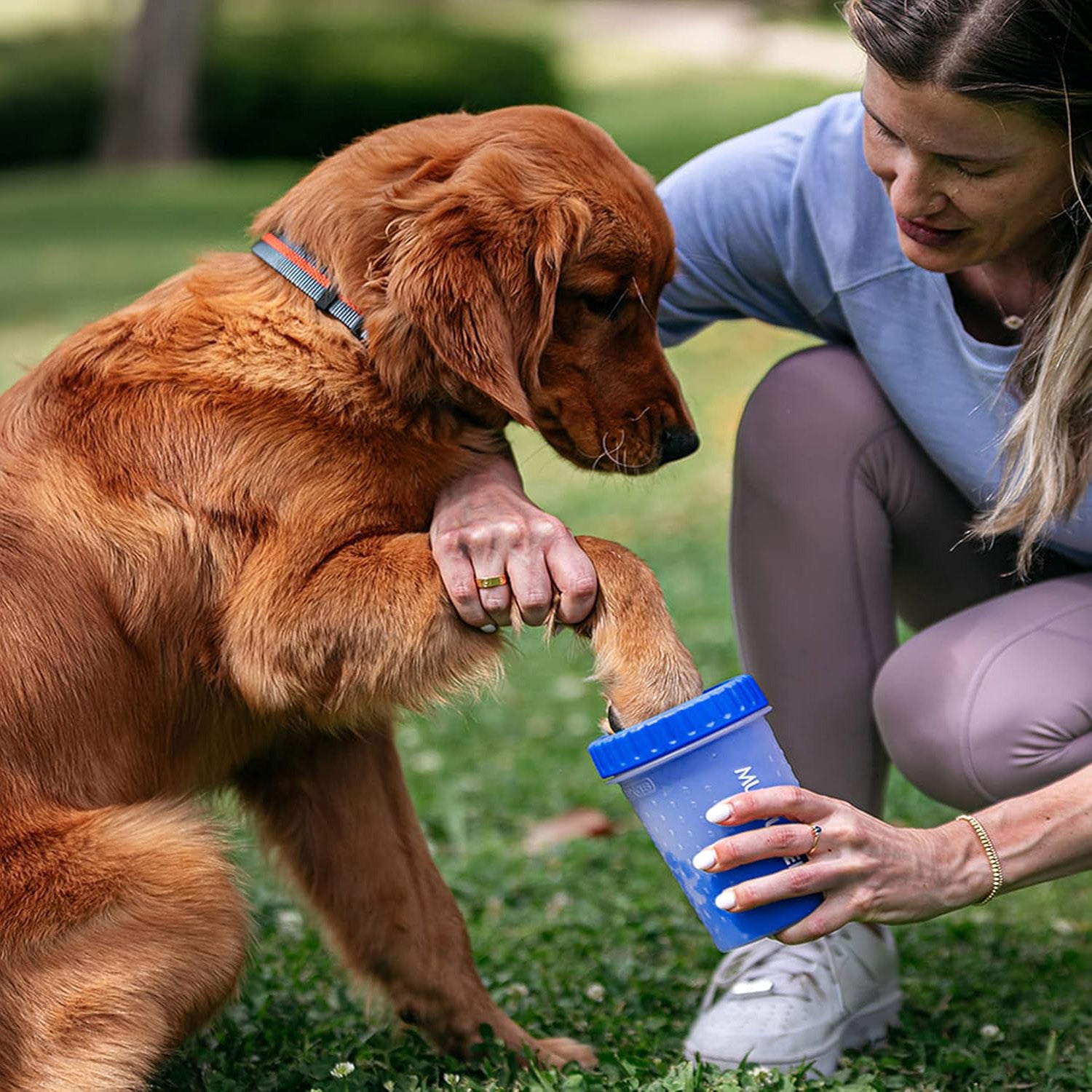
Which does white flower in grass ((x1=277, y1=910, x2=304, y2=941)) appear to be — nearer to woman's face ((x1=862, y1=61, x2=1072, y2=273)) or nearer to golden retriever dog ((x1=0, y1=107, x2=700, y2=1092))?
golden retriever dog ((x1=0, y1=107, x2=700, y2=1092))

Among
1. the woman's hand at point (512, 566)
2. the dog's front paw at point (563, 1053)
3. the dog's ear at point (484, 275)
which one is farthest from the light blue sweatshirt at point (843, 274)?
the dog's front paw at point (563, 1053)

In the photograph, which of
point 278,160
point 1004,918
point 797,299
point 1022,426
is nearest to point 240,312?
point 797,299

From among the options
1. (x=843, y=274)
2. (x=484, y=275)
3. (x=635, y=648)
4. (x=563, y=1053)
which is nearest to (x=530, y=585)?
(x=635, y=648)

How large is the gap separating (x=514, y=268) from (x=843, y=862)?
3.78ft

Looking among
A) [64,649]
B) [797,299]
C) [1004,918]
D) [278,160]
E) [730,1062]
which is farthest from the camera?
[278,160]

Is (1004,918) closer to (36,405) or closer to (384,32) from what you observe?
(36,405)

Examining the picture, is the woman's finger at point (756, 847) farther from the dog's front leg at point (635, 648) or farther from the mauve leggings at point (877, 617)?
the mauve leggings at point (877, 617)

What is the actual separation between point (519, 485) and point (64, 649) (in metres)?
→ 0.85

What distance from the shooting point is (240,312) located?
2787 mm

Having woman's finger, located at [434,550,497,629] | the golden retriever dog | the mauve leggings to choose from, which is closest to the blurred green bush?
the mauve leggings

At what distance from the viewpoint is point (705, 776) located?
88.0 inches

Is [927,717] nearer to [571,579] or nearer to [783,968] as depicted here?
[783,968]

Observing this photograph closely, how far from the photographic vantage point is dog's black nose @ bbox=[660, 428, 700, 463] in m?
3.00

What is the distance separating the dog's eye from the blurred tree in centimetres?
2005
